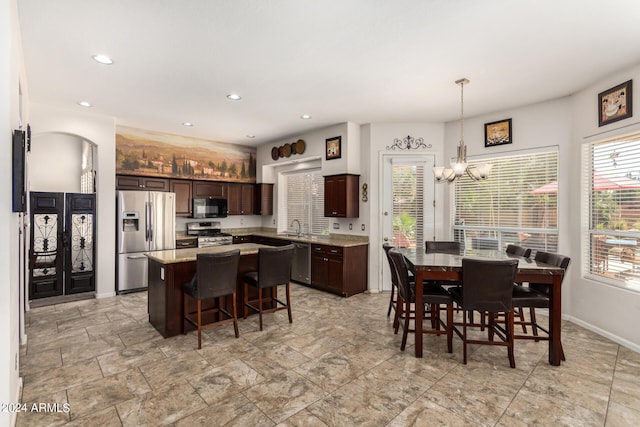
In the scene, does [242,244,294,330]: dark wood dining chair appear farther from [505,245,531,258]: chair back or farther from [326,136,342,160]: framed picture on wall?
[505,245,531,258]: chair back

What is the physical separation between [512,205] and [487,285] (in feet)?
7.90

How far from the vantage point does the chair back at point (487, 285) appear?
284 cm

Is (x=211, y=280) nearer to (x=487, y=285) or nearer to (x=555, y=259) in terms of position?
(x=487, y=285)

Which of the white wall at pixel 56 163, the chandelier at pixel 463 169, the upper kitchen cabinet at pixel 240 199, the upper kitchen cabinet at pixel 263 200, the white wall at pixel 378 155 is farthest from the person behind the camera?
the upper kitchen cabinet at pixel 263 200

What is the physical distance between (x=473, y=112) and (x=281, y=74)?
3023mm

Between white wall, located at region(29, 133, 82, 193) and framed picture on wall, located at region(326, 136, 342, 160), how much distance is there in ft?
15.8

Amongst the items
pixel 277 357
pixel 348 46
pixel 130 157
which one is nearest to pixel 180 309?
pixel 277 357

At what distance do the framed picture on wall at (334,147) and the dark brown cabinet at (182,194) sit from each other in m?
2.91

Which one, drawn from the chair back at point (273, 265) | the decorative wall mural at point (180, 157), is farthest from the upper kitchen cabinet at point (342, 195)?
the decorative wall mural at point (180, 157)

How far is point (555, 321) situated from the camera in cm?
296

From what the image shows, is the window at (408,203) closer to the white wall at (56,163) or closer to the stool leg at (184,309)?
the stool leg at (184,309)

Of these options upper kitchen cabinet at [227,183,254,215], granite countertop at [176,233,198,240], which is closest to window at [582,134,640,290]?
upper kitchen cabinet at [227,183,254,215]

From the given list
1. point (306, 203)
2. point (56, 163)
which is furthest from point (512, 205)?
point (56, 163)

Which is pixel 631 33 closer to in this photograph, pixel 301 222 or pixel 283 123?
pixel 283 123
